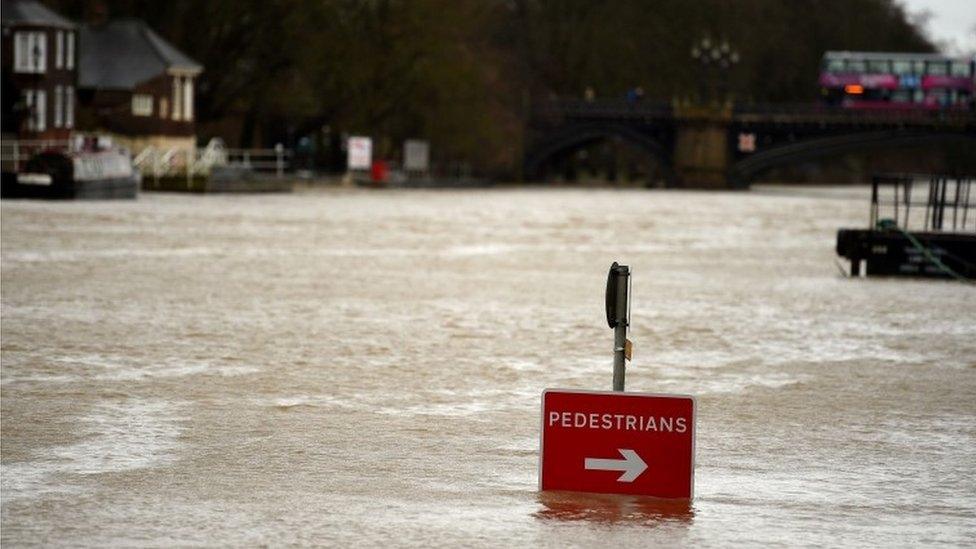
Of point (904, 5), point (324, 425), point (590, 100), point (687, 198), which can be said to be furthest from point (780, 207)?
point (904, 5)

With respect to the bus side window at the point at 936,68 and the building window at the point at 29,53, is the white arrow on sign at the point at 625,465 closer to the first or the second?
the building window at the point at 29,53

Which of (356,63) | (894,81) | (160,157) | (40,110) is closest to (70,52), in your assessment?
(40,110)

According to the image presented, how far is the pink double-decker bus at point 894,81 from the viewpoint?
4675 inches

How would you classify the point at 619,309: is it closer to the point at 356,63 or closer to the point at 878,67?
the point at 356,63

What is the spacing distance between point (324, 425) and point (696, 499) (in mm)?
3771

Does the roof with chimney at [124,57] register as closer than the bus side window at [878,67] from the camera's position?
Yes

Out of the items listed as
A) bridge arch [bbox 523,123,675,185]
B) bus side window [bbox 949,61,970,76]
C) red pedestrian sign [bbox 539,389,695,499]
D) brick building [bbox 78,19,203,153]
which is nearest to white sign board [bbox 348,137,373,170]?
brick building [bbox 78,19,203,153]

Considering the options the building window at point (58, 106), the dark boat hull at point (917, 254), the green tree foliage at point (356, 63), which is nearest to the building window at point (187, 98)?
the green tree foliage at point (356, 63)

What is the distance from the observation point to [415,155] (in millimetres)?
99000

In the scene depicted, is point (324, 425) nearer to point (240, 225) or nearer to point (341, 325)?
point (341, 325)

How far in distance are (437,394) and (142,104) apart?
7584 cm

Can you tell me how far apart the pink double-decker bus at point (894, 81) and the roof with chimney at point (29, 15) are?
5058 centimetres

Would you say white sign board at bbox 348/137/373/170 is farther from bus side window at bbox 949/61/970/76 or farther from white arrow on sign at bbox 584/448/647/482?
white arrow on sign at bbox 584/448/647/482

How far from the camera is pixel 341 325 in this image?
77.7 ft
